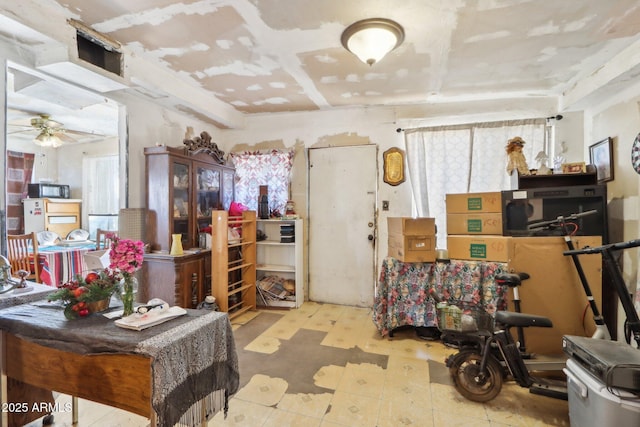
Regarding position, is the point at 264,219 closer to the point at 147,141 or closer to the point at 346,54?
the point at 147,141

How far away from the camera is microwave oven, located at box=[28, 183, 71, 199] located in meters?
4.32

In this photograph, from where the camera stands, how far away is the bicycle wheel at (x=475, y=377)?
195cm

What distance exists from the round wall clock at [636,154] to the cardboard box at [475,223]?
3.35 feet

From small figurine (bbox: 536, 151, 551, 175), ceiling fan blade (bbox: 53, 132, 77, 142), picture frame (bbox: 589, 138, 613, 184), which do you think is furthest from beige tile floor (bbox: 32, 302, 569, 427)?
ceiling fan blade (bbox: 53, 132, 77, 142)

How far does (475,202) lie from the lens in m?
2.72

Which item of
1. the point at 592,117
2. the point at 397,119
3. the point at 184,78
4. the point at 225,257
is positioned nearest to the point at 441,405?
the point at 225,257

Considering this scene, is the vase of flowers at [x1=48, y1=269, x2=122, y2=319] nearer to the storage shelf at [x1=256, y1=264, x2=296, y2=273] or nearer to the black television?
the storage shelf at [x1=256, y1=264, x2=296, y2=273]

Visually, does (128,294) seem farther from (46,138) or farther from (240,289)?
(46,138)

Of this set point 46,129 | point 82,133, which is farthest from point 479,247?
point 82,133

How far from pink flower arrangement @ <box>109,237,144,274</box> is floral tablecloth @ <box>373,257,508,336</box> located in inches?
85.2

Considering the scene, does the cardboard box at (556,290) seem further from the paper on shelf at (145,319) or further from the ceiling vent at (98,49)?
the ceiling vent at (98,49)

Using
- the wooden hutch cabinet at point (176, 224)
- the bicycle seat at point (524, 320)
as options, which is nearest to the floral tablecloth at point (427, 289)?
the bicycle seat at point (524, 320)

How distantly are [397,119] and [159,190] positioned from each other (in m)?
2.86

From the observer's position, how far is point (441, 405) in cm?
192
